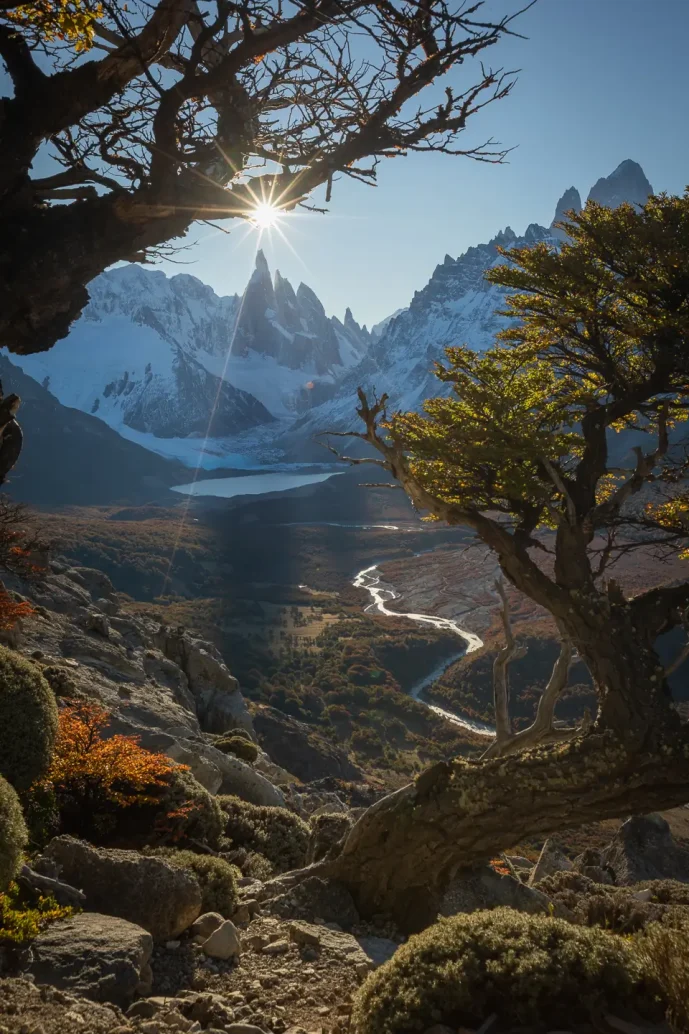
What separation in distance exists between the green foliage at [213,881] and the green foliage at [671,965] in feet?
15.0

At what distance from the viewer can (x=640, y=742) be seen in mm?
6680

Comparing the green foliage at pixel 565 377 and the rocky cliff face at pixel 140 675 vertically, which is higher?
the green foliage at pixel 565 377

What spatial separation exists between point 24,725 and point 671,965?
7362 mm

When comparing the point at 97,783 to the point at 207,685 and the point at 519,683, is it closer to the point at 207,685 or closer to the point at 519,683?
the point at 207,685

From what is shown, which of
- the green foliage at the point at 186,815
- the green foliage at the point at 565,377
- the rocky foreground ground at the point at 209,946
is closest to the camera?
the rocky foreground ground at the point at 209,946

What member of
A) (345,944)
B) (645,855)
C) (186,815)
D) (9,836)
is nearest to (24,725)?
(186,815)

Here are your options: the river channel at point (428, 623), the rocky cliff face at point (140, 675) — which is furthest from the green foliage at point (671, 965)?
the river channel at point (428, 623)

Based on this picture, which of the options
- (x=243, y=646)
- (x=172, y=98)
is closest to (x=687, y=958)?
(x=172, y=98)

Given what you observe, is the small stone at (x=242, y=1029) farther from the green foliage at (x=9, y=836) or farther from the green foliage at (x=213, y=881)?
the green foliage at (x=213, y=881)

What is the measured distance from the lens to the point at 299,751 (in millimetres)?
36094

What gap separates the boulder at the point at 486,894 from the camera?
7.73 m

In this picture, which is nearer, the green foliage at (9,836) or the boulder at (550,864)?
the green foliage at (9,836)

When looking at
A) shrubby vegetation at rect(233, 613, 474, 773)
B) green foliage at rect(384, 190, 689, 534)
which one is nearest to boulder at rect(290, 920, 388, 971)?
green foliage at rect(384, 190, 689, 534)

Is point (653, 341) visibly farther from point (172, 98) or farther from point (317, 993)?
point (317, 993)
